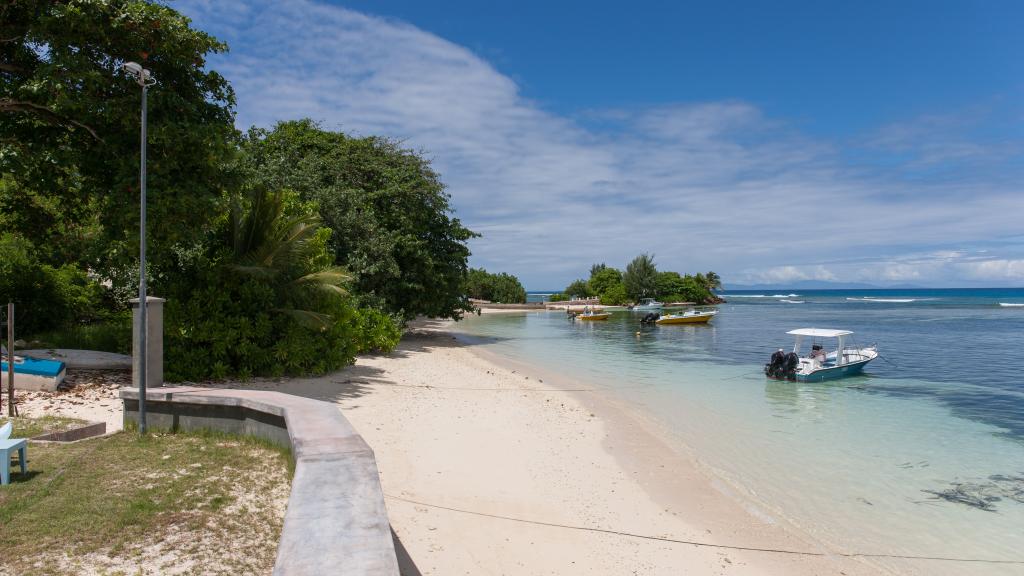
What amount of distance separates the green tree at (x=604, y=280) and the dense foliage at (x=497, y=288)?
51.0 feet

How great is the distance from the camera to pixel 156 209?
1067 cm

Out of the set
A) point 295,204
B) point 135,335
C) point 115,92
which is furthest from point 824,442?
point 115,92

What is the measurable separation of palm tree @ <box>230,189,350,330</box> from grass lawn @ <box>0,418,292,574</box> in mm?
5863

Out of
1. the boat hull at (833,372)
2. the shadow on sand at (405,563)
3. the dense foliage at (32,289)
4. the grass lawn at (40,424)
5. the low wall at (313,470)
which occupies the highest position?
the dense foliage at (32,289)

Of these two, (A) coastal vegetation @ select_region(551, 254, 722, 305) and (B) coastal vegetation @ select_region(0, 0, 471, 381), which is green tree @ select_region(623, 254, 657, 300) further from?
(B) coastal vegetation @ select_region(0, 0, 471, 381)

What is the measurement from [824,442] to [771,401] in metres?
4.83

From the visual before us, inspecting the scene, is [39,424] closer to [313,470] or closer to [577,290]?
[313,470]

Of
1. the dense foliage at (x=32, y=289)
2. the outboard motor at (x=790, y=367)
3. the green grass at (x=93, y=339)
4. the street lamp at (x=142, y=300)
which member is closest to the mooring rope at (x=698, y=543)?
the street lamp at (x=142, y=300)

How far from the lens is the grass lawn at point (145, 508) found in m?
4.49

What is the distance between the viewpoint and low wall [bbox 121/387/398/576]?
3395 mm

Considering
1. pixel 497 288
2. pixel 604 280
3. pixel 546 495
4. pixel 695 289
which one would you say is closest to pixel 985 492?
pixel 546 495

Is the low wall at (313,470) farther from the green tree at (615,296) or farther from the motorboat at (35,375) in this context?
the green tree at (615,296)

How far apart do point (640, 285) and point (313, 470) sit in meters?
91.7

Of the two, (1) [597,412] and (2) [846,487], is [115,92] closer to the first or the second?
(1) [597,412]
